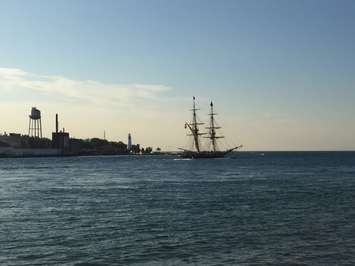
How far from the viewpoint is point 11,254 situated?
3003cm

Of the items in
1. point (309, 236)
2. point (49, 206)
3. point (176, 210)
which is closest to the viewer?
point (309, 236)

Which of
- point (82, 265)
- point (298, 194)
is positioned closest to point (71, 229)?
point (82, 265)

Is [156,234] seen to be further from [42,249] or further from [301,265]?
[301,265]

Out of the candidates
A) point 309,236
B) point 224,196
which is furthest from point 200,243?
point 224,196

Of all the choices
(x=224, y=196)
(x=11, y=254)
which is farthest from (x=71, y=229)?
(x=224, y=196)

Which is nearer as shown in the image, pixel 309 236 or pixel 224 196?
pixel 309 236

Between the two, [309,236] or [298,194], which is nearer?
[309,236]

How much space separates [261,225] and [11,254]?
17.4 metres

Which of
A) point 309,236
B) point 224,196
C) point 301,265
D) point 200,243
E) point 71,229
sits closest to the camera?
point 301,265

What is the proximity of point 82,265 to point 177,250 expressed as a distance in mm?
5503

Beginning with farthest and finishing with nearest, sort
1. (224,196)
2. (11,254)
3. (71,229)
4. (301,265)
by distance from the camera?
(224,196) < (71,229) < (11,254) < (301,265)

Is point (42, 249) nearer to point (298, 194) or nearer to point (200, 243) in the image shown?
point (200, 243)

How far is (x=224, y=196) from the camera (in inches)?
2525

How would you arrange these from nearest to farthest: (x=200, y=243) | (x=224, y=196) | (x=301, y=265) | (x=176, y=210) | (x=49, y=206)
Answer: (x=301, y=265)
(x=200, y=243)
(x=176, y=210)
(x=49, y=206)
(x=224, y=196)
